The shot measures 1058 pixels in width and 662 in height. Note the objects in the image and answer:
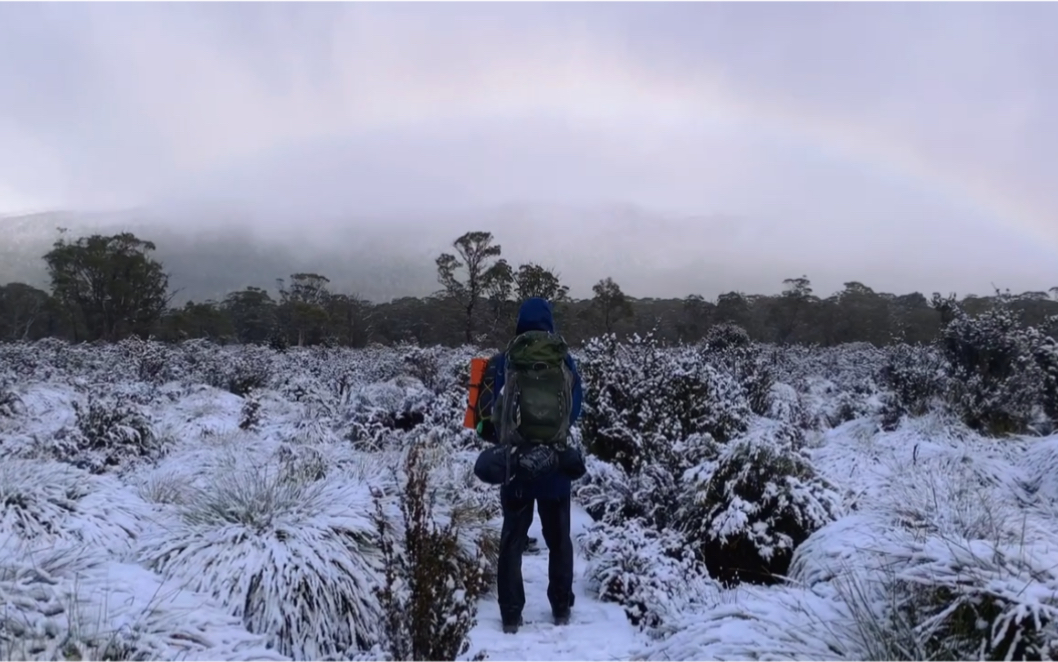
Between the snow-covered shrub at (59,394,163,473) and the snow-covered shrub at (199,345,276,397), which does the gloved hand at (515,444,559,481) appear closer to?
the snow-covered shrub at (59,394,163,473)

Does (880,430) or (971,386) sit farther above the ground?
(971,386)

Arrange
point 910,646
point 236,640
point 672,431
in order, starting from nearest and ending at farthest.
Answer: point 910,646 < point 236,640 < point 672,431

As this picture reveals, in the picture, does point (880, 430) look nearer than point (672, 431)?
No

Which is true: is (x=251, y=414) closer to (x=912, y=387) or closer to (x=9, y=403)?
(x=9, y=403)

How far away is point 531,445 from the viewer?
156 inches

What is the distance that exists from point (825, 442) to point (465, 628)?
791cm

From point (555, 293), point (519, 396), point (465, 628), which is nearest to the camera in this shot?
point (465, 628)

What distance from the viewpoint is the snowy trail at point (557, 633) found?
12.3ft

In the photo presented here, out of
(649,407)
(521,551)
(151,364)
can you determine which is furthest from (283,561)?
(151,364)

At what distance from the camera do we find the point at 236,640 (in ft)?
10.5

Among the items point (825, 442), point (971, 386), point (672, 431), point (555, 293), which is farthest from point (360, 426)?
point (555, 293)

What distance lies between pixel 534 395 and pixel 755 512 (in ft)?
6.86

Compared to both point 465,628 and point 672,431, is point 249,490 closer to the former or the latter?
point 465,628

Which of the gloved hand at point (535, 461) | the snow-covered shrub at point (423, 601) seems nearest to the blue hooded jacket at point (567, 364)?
the gloved hand at point (535, 461)
